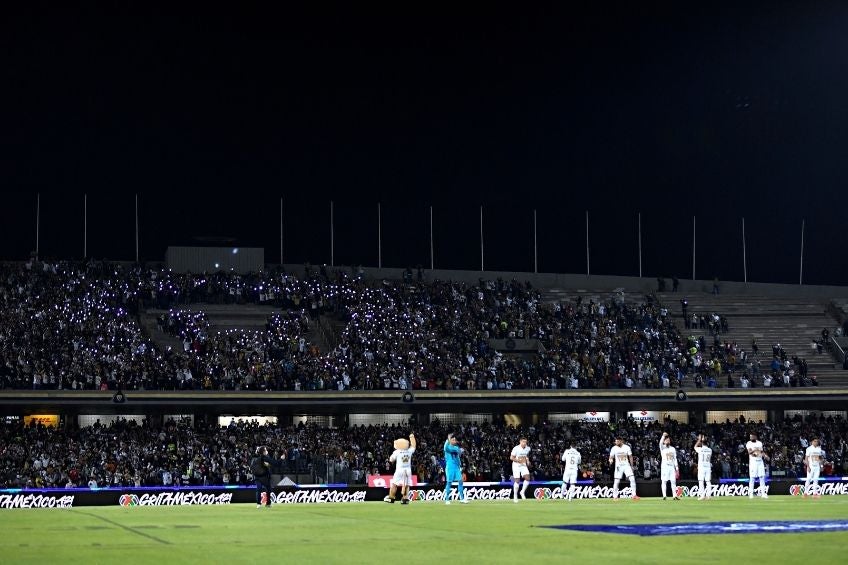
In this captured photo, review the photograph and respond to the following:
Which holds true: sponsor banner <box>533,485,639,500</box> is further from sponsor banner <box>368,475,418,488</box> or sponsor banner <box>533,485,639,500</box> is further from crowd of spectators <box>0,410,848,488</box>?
sponsor banner <box>368,475,418,488</box>

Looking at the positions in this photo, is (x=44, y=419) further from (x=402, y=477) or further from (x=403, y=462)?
(x=403, y=462)

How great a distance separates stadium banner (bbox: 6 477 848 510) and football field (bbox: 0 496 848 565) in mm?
11281

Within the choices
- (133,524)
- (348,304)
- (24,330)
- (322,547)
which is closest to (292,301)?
(348,304)

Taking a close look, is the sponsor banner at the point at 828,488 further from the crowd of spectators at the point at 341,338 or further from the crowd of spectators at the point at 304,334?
the crowd of spectators at the point at 304,334

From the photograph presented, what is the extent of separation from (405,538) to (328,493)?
2519cm

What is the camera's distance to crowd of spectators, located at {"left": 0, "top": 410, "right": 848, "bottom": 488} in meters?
49.1

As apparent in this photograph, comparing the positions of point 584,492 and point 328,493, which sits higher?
point 328,493

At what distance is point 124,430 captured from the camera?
54.6 meters

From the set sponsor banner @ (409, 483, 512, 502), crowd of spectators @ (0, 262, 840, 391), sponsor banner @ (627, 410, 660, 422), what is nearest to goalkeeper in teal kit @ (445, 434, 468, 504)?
sponsor banner @ (409, 483, 512, 502)

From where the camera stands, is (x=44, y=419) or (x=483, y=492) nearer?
(x=483, y=492)

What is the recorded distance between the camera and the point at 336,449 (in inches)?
2094

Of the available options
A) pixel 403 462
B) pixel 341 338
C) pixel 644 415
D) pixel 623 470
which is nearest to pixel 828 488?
pixel 623 470

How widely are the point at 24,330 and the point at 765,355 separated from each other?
3948cm

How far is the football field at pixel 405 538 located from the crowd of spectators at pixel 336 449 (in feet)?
61.8
